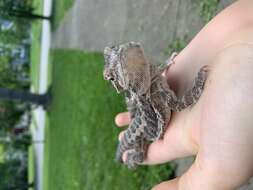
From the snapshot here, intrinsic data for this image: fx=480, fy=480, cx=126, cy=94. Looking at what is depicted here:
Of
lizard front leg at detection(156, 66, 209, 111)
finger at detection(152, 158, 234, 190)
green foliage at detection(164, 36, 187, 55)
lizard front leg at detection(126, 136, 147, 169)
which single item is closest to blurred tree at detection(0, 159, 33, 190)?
green foliage at detection(164, 36, 187, 55)

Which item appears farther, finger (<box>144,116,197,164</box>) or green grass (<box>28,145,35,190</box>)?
green grass (<box>28,145,35,190</box>)

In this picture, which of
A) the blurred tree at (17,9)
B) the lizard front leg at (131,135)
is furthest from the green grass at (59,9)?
the lizard front leg at (131,135)

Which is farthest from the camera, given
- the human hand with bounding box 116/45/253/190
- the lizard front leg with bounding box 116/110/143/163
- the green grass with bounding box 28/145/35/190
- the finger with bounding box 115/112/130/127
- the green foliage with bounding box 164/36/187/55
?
the green grass with bounding box 28/145/35/190

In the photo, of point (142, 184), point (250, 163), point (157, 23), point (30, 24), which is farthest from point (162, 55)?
point (30, 24)

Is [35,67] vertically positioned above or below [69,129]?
above

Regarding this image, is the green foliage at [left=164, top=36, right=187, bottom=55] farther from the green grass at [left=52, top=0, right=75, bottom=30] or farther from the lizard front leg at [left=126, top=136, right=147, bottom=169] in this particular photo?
the green grass at [left=52, top=0, right=75, bottom=30]

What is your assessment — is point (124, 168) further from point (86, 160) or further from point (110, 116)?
point (86, 160)

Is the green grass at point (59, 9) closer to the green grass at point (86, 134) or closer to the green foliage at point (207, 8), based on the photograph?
the green grass at point (86, 134)
